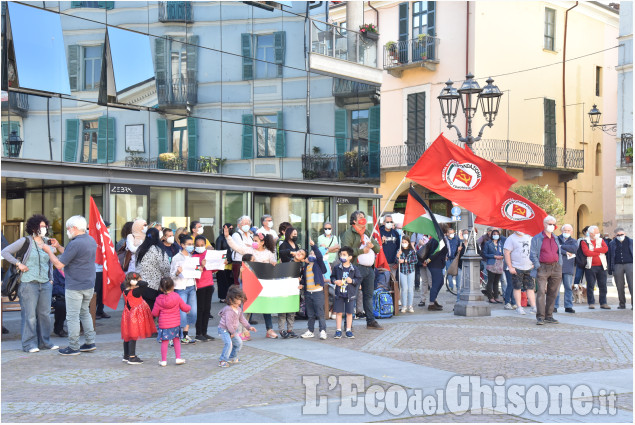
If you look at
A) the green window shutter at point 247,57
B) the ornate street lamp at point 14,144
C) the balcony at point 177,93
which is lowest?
the ornate street lamp at point 14,144

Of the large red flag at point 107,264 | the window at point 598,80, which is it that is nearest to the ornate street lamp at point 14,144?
the large red flag at point 107,264

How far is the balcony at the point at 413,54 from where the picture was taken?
33.5m

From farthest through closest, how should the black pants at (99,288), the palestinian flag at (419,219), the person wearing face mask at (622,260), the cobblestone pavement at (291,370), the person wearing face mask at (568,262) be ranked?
the person wearing face mask at (622,260) → the person wearing face mask at (568,262) → the palestinian flag at (419,219) → the black pants at (99,288) → the cobblestone pavement at (291,370)

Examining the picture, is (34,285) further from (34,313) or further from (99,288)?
(99,288)

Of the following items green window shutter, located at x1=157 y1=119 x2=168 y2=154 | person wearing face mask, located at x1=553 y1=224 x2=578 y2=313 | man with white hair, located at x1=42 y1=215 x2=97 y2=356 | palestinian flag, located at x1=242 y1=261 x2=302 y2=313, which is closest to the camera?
man with white hair, located at x1=42 y1=215 x2=97 y2=356

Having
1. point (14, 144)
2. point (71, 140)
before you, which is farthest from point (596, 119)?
point (14, 144)

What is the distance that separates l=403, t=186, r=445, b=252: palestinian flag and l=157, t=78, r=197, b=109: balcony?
26.6 ft

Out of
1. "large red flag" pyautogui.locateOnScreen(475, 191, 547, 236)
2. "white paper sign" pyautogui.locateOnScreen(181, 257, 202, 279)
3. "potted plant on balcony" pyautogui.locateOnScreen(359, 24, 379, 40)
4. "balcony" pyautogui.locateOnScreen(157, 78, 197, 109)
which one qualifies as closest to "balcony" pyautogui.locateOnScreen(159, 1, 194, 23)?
"balcony" pyautogui.locateOnScreen(157, 78, 197, 109)

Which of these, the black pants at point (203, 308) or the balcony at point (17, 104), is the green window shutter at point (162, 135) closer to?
the balcony at point (17, 104)

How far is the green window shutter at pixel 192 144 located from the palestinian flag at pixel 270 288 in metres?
9.40

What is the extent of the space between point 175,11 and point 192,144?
11.5 feet

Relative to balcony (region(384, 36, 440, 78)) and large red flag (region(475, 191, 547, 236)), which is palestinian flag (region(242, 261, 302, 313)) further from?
balcony (region(384, 36, 440, 78))

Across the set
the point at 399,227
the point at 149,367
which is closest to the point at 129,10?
the point at 399,227

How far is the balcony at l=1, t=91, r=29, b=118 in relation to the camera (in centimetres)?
1627
